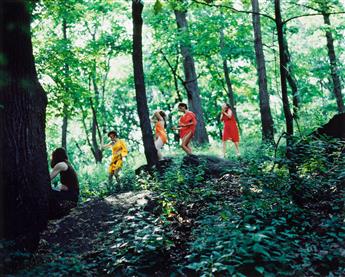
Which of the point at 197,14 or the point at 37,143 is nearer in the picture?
the point at 37,143

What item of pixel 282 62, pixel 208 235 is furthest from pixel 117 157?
pixel 208 235

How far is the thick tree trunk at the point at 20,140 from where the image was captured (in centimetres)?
719

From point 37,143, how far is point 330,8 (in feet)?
19.9

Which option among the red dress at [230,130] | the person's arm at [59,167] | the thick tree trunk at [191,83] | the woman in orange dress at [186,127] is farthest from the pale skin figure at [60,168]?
the thick tree trunk at [191,83]

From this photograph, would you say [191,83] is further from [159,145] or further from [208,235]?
[208,235]

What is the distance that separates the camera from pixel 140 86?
12.4 m

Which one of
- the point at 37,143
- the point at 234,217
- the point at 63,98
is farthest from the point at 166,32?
the point at 234,217

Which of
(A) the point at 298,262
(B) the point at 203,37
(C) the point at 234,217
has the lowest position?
(A) the point at 298,262

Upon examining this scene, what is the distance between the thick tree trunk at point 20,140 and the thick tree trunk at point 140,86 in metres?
4.69

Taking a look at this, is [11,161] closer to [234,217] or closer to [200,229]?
[200,229]

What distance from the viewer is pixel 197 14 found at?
31250mm

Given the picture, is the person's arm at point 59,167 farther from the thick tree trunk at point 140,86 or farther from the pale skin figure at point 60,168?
the thick tree trunk at point 140,86

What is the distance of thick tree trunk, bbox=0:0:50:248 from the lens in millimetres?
7191

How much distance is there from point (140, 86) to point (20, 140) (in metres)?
5.44
